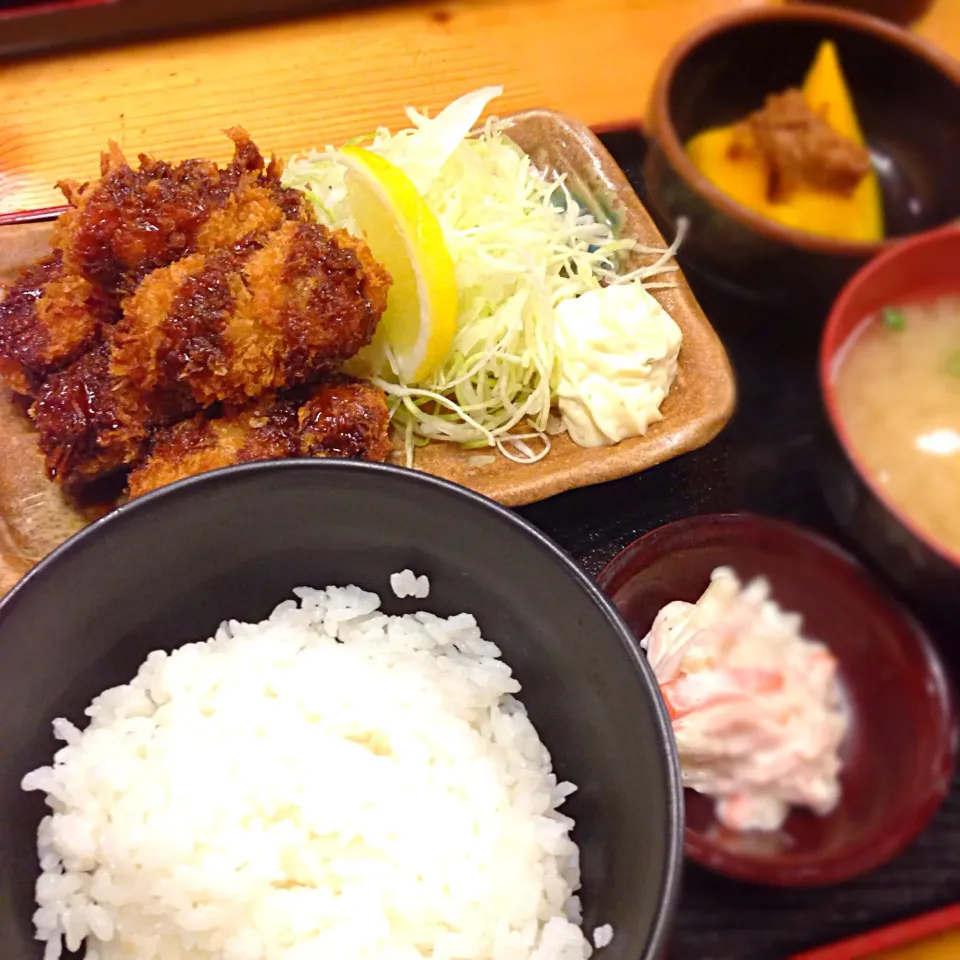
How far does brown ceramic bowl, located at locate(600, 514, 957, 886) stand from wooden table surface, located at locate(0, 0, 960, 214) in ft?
3.84

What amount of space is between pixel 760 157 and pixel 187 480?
1.18 m

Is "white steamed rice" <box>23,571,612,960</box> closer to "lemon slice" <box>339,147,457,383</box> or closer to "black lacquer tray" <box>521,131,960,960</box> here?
"black lacquer tray" <box>521,131,960,960</box>

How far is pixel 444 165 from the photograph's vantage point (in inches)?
70.3

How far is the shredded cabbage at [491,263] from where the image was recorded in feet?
5.33

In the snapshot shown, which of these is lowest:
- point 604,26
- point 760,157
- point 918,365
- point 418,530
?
point 918,365

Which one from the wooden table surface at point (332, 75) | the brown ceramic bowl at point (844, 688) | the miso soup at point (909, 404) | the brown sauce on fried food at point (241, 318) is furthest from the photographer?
the wooden table surface at point (332, 75)

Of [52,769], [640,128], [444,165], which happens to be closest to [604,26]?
[640,128]

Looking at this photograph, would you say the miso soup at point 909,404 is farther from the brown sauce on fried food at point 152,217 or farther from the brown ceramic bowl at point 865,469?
the brown sauce on fried food at point 152,217

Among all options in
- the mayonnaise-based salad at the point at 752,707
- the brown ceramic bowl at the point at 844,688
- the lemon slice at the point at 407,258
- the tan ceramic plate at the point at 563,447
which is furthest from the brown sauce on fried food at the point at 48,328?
the mayonnaise-based salad at the point at 752,707

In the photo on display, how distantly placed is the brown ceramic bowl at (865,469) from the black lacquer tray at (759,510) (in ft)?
0.09

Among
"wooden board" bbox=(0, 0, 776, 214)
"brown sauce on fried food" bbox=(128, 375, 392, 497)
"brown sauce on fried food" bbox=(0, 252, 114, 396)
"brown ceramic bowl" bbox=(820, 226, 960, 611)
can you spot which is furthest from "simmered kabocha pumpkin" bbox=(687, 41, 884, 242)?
"brown sauce on fried food" bbox=(0, 252, 114, 396)

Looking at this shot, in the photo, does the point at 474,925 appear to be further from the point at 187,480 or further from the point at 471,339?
the point at 471,339

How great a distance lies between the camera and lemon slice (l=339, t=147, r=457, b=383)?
1.50m

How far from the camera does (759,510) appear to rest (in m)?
1.30
